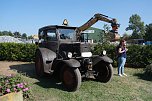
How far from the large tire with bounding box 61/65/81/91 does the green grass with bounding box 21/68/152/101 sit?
0.66 feet

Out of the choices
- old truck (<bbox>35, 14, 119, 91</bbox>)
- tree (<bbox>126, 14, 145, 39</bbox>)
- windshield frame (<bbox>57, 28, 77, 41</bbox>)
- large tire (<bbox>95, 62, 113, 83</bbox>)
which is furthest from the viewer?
tree (<bbox>126, 14, 145, 39</bbox>)

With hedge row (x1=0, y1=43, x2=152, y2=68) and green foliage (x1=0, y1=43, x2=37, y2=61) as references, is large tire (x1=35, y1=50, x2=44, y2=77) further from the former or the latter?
green foliage (x1=0, y1=43, x2=37, y2=61)

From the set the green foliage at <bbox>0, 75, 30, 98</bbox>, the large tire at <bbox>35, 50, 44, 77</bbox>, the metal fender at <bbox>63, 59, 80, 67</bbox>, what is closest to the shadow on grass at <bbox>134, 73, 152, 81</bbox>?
the metal fender at <bbox>63, 59, 80, 67</bbox>

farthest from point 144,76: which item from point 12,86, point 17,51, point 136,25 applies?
point 136,25

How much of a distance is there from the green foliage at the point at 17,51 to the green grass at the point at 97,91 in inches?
254

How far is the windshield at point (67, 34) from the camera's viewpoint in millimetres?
9945

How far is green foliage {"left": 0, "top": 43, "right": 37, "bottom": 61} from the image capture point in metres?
16.2

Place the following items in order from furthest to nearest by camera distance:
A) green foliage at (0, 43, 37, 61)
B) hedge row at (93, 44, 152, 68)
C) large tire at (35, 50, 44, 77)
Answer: green foliage at (0, 43, 37, 61), hedge row at (93, 44, 152, 68), large tire at (35, 50, 44, 77)

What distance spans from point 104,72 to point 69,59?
70.0 inches

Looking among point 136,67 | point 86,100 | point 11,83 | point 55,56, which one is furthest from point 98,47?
point 11,83

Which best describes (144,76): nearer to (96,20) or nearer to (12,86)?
(96,20)

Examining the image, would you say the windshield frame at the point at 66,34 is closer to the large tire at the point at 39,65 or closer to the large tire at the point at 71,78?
the large tire at the point at 39,65

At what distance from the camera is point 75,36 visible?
1045cm

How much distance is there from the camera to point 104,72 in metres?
9.54
